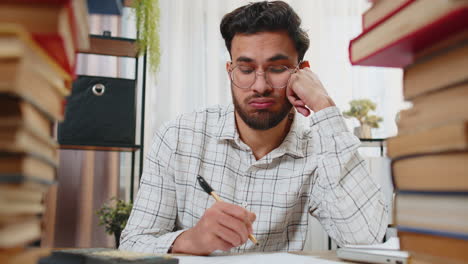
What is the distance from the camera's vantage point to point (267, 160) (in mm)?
1382

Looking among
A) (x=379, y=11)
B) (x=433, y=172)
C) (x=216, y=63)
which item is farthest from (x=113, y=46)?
(x=433, y=172)

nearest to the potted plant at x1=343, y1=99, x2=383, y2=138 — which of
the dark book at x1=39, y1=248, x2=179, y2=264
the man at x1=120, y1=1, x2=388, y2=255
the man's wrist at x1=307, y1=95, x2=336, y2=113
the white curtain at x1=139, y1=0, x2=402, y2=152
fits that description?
the white curtain at x1=139, y1=0, x2=402, y2=152

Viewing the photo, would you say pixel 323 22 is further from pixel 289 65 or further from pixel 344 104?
pixel 289 65

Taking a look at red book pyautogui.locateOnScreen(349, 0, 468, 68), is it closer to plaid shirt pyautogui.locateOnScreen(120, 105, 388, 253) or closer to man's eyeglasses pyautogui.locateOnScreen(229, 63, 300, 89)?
plaid shirt pyautogui.locateOnScreen(120, 105, 388, 253)

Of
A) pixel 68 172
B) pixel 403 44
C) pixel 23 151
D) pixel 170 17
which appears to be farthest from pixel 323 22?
pixel 23 151

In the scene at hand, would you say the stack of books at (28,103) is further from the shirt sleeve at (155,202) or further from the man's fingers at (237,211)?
the shirt sleeve at (155,202)

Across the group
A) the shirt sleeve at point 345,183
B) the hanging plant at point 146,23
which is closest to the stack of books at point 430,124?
the shirt sleeve at point 345,183

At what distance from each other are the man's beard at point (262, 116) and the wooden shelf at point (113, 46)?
85 cm

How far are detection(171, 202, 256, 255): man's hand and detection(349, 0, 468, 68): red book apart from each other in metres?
0.60

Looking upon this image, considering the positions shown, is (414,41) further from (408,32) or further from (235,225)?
(235,225)

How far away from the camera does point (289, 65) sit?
1.37 meters

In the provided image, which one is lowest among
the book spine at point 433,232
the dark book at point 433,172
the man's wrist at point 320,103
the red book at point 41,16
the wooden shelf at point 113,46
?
the book spine at point 433,232

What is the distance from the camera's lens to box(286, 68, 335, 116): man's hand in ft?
4.16

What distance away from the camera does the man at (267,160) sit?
3.95ft
